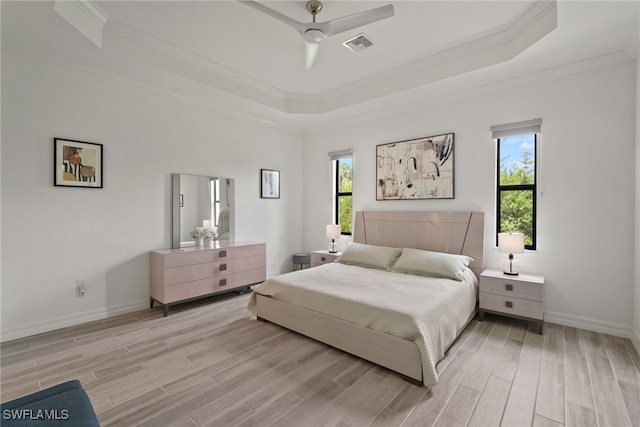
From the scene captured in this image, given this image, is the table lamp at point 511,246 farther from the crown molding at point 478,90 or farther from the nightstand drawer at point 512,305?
the crown molding at point 478,90

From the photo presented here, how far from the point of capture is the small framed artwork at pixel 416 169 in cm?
390

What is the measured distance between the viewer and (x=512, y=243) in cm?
307

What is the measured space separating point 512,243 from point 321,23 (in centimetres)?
283

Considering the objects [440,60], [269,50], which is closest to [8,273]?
[269,50]

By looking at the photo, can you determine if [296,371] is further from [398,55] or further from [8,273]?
[398,55]

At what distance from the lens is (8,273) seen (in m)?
2.73

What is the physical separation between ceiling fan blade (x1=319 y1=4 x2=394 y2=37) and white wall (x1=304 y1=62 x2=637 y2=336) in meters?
2.17

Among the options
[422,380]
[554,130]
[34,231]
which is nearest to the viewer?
[422,380]

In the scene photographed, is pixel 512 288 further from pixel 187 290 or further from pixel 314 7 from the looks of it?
pixel 187 290

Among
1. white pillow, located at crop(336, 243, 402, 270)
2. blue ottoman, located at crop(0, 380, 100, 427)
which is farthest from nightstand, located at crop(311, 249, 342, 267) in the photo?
blue ottoman, located at crop(0, 380, 100, 427)

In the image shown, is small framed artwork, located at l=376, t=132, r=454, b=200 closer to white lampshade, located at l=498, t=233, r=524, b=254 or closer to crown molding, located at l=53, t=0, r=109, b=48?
white lampshade, located at l=498, t=233, r=524, b=254

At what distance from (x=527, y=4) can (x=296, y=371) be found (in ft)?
11.7

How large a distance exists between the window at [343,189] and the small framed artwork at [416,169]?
23.9 inches

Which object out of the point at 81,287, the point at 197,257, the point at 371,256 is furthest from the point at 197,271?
the point at 371,256
